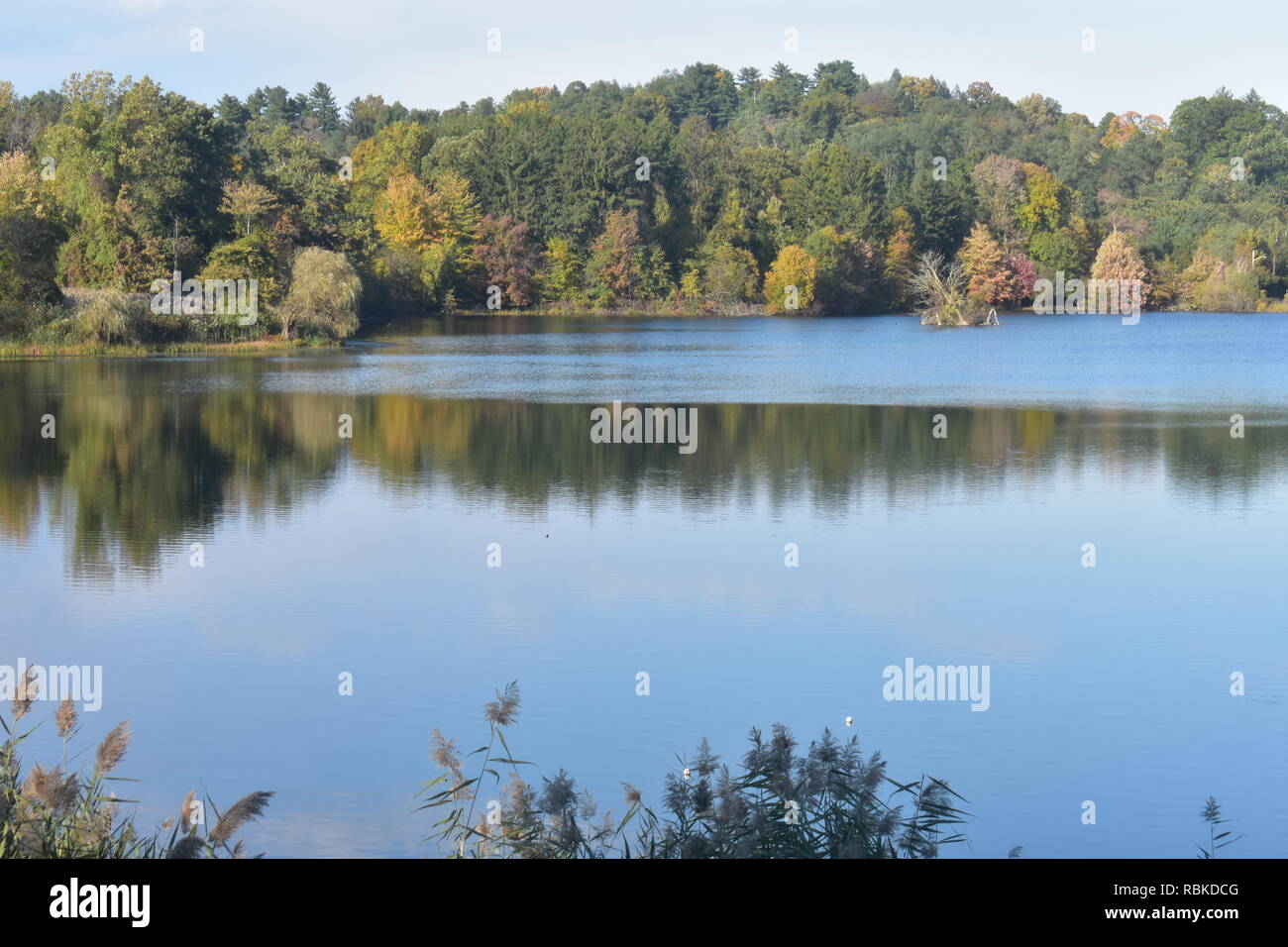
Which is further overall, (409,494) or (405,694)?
(409,494)

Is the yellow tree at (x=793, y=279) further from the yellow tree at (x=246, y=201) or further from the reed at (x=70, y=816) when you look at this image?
the reed at (x=70, y=816)

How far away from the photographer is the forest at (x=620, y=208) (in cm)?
4588

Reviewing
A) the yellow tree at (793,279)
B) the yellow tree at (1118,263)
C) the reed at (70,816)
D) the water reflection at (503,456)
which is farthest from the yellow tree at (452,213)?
the reed at (70,816)

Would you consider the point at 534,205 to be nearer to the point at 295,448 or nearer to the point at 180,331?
the point at 180,331

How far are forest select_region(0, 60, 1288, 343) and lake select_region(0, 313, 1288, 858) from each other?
20240 millimetres

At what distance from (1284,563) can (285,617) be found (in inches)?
365

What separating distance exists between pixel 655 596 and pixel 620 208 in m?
69.1

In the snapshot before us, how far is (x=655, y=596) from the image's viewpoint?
12164 mm

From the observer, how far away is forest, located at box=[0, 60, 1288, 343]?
45875 millimetres

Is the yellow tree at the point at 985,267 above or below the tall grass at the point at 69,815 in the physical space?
above

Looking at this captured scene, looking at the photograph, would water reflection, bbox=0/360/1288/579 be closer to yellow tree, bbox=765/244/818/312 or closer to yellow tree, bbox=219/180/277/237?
yellow tree, bbox=219/180/277/237

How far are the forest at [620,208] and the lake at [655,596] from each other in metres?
20.2

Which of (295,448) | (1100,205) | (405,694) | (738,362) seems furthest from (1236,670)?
(1100,205)
